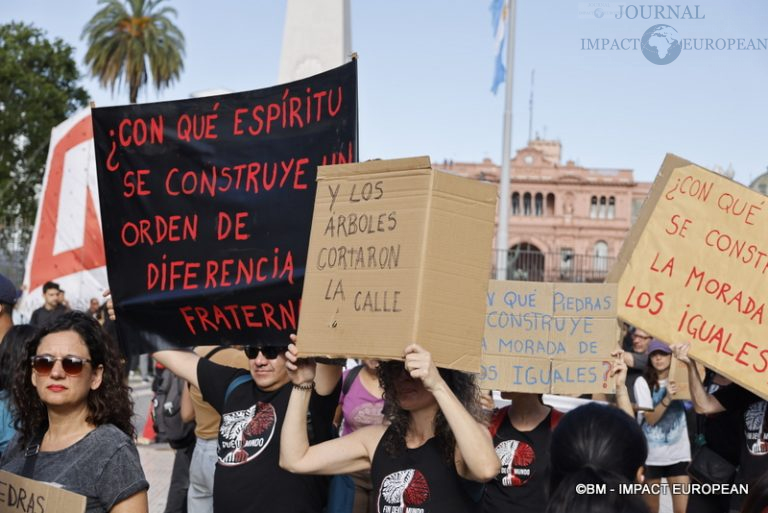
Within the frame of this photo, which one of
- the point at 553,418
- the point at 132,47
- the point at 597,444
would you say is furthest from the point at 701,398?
the point at 132,47

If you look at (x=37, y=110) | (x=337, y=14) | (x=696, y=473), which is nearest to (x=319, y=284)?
(x=696, y=473)

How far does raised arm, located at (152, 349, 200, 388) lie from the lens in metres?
4.45

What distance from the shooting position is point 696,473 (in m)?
5.11

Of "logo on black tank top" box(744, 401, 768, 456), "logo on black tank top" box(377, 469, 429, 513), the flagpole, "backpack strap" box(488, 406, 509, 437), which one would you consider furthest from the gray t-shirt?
the flagpole

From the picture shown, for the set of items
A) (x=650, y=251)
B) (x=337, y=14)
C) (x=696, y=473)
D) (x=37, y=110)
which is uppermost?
(x=37, y=110)

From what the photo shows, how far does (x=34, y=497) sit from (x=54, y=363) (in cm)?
45

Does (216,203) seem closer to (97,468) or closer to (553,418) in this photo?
(97,468)

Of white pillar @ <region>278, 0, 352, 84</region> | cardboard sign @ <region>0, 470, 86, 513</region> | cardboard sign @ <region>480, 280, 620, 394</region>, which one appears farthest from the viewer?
white pillar @ <region>278, 0, 352, 84</region>

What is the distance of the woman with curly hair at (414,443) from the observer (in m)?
2.99

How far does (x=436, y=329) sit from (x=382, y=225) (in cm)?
41

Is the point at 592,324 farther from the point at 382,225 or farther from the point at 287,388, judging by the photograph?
the point at 382,225

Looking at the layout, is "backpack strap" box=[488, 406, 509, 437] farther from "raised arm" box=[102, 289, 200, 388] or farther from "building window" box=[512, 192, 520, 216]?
"building window" box=[512, 192, 520, 216]

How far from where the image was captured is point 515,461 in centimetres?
462

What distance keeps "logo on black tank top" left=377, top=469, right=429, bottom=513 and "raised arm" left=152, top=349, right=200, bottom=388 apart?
1506 millimetres
